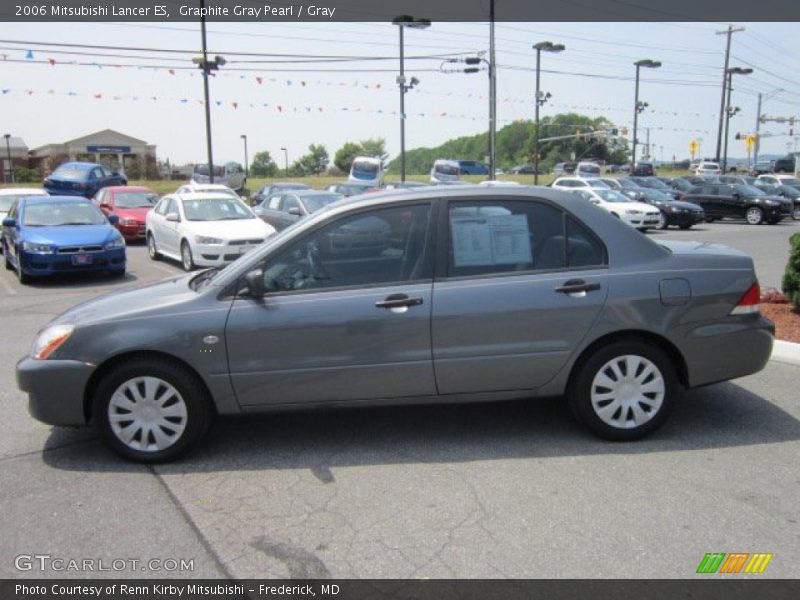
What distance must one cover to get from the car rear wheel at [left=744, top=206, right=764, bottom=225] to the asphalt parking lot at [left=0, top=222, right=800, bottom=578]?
23841mm

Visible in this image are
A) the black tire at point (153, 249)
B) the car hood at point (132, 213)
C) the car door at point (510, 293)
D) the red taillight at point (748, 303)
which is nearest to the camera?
the car door at point (510, 293)

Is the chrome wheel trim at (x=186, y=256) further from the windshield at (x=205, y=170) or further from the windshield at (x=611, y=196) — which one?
the windshield at (x=205, y=170)

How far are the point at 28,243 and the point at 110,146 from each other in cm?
7101

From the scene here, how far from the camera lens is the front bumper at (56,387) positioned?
420 cm

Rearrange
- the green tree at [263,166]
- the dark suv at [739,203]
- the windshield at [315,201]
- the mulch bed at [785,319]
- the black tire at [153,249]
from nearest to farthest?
1. the mulch bed at [785,319]
2. the black tire at [153,249]
3. the windshield at [315,201]
4. the dark suv at [739,203]
5. the green tree at [263,166]

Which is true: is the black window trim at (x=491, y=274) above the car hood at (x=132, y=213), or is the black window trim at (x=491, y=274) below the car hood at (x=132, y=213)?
above

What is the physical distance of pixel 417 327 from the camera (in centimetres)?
427

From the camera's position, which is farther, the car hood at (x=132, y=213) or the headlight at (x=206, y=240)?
the car hood at (x=132, y=213)

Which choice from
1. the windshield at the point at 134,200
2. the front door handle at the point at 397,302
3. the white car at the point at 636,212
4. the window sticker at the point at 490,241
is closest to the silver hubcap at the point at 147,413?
the front door handle at the point at 397,302

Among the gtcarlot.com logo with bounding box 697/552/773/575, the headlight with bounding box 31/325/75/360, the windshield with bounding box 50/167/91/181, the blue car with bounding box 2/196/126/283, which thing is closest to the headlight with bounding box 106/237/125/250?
the blue car with bounding box 2/196/126/283

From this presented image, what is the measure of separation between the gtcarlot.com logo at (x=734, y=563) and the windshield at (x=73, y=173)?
27.6 m

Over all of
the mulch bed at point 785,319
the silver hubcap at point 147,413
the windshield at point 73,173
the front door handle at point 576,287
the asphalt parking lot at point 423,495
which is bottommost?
the asphalt parking lot at point 423,495

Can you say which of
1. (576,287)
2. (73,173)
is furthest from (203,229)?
(73,173)

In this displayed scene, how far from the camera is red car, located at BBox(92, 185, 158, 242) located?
18672 millimetres
